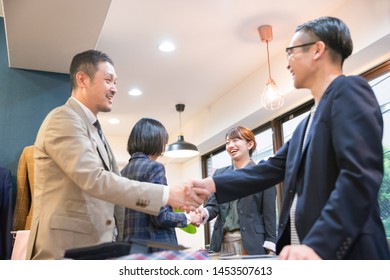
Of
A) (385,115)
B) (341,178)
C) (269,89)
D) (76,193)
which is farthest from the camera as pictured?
(269,89)

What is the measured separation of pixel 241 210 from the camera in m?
1.83

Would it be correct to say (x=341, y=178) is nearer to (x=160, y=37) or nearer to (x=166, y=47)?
(x=160, y=37)

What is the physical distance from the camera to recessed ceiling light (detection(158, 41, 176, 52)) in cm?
284

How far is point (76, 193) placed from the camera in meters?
1.02

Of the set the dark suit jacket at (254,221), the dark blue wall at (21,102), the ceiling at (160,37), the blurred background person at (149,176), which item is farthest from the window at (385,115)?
the dark blue wall at (21,102)

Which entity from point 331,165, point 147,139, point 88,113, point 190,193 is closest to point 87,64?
point 88,113

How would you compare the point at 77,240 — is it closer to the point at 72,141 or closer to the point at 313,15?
the point at 72,141

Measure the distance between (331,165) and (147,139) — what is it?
3.16 ft

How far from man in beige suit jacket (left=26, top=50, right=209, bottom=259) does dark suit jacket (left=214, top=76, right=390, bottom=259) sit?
35cm

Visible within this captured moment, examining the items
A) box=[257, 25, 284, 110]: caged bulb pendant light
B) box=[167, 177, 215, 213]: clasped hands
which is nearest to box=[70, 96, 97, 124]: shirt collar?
box=[167, 177, 215, 213]: clasped hands

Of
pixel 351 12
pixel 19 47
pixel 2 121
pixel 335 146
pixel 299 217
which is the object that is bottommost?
pixel 299 217

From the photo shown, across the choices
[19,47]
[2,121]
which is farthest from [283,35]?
[2,121]

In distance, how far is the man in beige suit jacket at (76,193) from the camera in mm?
975
